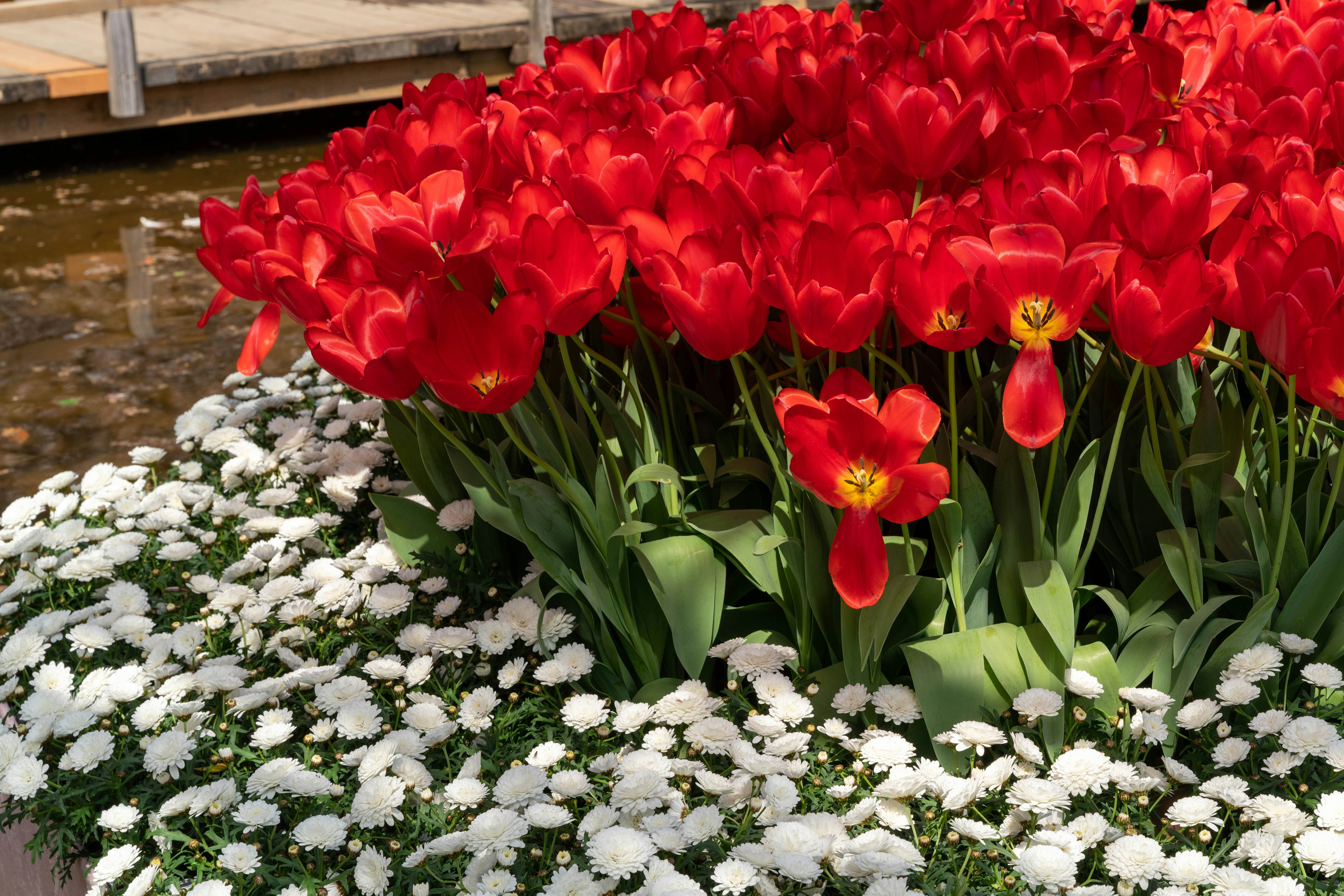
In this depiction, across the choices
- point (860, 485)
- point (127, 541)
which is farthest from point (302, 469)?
point (860, 485)

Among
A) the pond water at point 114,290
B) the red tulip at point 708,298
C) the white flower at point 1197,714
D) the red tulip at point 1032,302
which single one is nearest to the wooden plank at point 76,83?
the pond water at point 114,290

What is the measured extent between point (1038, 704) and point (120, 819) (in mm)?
1109

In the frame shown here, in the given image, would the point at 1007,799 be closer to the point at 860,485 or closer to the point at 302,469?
the point at 860,485

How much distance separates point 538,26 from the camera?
284 inches

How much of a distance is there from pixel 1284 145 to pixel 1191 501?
0.46 metres

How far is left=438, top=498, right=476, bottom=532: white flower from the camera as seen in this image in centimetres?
188

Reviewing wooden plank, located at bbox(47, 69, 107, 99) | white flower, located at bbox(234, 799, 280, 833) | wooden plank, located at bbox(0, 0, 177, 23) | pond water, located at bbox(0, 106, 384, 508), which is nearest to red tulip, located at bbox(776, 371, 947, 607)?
white flower, located at bbox(234, 799, 280, 833)

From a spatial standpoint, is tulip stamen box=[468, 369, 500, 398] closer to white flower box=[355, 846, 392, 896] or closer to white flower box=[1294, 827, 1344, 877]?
white flower box=[355, 846, 392, 896]

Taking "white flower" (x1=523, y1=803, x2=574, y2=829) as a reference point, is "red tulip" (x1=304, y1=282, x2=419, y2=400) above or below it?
above

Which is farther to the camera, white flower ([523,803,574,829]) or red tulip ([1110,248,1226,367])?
white flower ([523,803,574,829])

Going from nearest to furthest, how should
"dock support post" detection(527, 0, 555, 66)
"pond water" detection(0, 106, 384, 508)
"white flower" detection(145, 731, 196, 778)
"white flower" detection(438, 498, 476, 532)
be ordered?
"white flower" detection(145, 731, 196, 778) < "white flower" detection(438, 498, 476, 532) < "pond water" detection(0, 106, 384, 508) < "dock support post" detection(527, 0, 555, 66)

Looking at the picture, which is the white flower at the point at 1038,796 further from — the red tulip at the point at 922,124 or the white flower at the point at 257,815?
the white flower at the point at 257,815

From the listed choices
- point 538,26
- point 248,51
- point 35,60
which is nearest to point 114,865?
point 248,51

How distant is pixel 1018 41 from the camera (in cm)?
161
